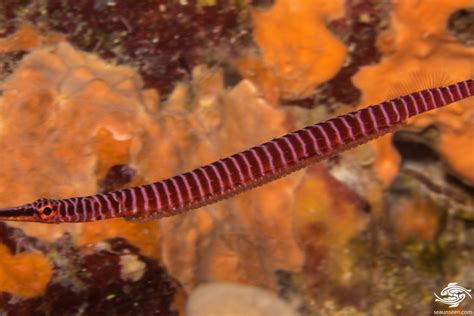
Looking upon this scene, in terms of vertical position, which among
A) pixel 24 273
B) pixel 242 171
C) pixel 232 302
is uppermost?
pixel 242 171

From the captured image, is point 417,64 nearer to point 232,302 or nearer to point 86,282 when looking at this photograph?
point 232,302

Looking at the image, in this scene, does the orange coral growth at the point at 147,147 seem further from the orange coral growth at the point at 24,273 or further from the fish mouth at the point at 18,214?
the fish mouth at the point at 18,214

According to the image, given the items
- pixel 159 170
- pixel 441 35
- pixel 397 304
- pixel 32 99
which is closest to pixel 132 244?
pixel 159 170

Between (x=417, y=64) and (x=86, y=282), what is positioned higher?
(x=417, y=64)

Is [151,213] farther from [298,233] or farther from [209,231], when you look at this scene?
[298,233]

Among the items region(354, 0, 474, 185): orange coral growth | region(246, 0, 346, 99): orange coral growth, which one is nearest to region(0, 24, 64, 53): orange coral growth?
region(246, 0, 346, 99): orange coral growth

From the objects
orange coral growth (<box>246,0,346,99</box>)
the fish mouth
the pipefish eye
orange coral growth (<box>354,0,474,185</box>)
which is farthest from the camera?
orange coral growth (<box>354,0,474,185</box>)

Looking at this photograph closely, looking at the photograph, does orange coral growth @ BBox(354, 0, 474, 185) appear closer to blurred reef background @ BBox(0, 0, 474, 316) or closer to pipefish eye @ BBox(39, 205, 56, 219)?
blurred reef background @ BBox(0, 0, 474, 316)

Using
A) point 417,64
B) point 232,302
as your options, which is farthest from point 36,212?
point 417,64
